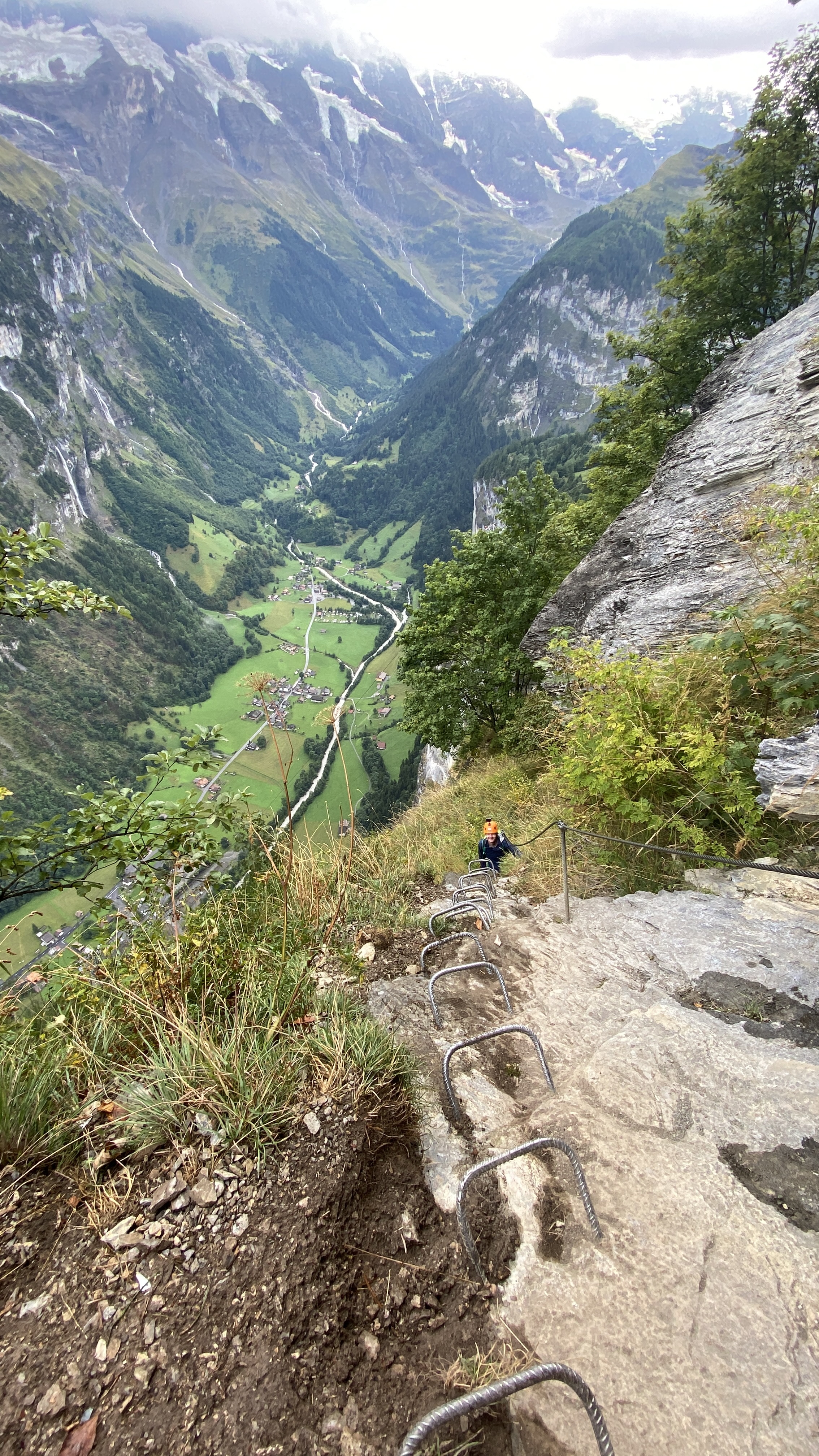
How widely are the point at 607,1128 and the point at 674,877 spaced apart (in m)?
3.39

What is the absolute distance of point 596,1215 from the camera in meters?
3.37

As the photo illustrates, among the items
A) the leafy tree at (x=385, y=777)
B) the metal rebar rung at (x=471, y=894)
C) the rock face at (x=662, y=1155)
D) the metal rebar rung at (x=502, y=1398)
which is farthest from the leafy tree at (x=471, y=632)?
the leafy tree at (x=385, y=777)

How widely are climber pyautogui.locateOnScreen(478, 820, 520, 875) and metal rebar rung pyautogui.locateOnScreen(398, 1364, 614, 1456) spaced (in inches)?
301

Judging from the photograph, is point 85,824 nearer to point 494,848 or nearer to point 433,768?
point 494,848

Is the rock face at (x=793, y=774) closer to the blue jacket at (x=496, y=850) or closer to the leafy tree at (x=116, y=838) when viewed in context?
the blue jacket at (x=496, y=850)

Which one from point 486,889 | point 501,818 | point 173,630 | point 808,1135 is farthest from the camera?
point 173,630

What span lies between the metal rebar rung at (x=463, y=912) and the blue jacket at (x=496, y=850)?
1802 millimetres

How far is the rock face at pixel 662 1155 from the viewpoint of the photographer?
260 centimetres

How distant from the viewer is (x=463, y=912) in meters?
7.49

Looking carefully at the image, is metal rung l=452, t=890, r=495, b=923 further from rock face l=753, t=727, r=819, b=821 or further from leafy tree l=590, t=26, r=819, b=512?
leafy tree l=590, t=26, r=819, b=512

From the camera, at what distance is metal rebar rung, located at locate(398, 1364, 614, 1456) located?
1709 mm

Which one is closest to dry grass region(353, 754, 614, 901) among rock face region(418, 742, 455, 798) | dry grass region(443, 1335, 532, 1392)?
dry grass region(443, 1335, 532, 1392)

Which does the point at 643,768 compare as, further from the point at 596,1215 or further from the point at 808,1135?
the point at 596,1215

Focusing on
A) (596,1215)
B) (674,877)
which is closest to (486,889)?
(674,877)
